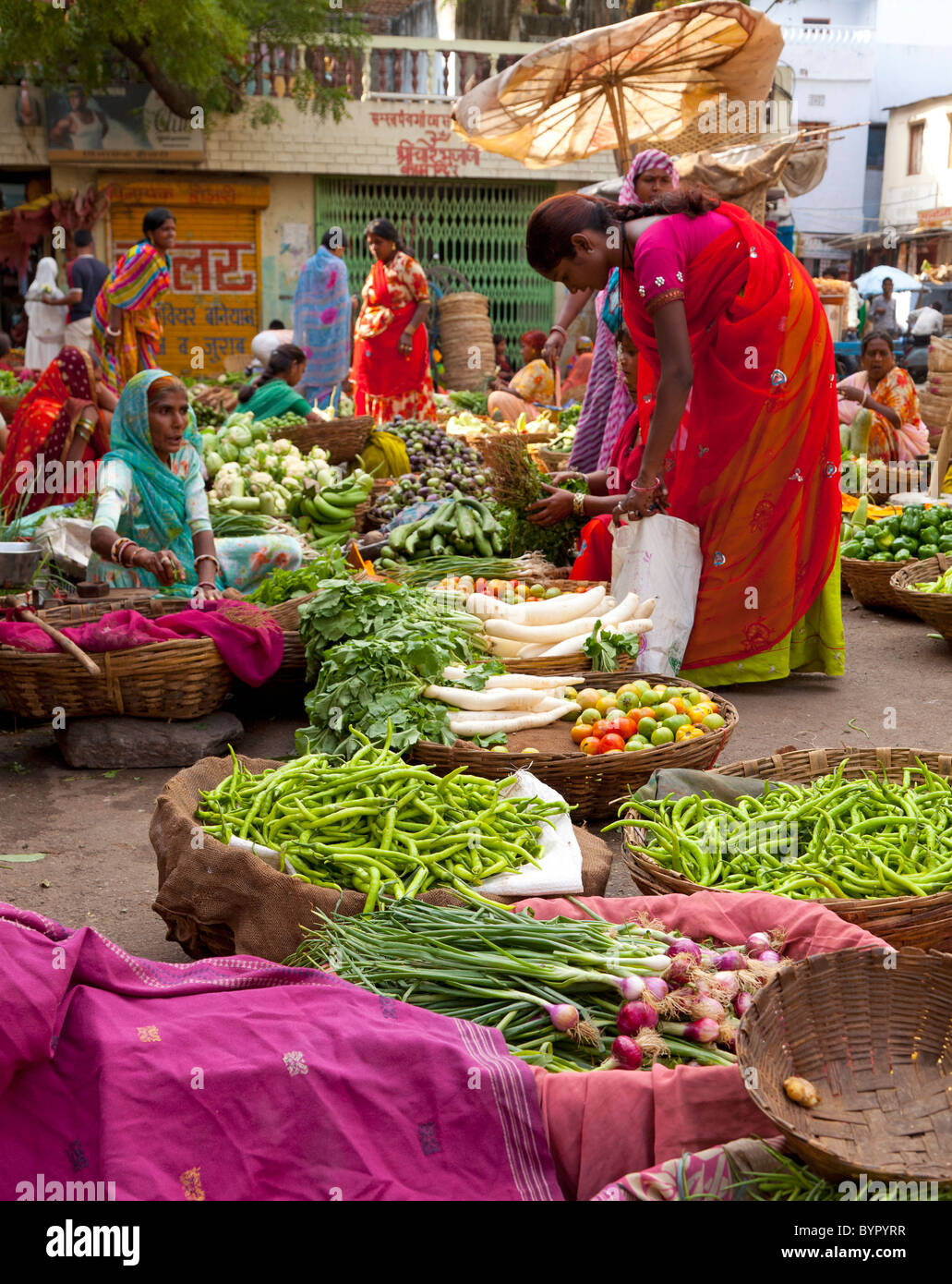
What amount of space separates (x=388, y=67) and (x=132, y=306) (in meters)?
11.8

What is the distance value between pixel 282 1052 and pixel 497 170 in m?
17.4

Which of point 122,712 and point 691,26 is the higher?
point 691,26

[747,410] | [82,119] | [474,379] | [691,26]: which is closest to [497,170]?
[474,379]

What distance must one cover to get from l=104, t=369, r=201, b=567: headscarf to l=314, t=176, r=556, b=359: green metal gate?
1333 cm

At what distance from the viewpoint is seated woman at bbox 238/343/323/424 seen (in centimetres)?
941

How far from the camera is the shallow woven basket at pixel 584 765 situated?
372cm

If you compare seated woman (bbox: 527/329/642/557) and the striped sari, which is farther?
the striped sari

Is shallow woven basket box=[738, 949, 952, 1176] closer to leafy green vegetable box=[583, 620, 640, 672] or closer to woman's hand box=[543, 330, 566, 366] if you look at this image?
leafy green vegetable box=[583, 620, 640, 672]

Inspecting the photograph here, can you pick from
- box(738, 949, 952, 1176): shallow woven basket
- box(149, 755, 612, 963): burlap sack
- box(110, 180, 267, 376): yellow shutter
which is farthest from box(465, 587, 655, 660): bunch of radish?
box(110, 180, 267, 376): yellow shutter

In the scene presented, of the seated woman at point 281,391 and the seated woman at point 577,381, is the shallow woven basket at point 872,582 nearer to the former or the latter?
the seated woman at point 281,391

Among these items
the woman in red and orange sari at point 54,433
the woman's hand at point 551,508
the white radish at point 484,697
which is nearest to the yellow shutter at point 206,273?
the woman in red and orange sari at point 54,433
